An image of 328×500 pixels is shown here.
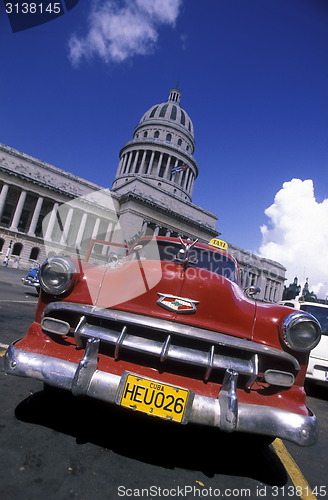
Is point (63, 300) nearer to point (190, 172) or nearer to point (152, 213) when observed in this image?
point (152, 213)

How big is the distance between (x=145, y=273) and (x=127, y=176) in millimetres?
52604

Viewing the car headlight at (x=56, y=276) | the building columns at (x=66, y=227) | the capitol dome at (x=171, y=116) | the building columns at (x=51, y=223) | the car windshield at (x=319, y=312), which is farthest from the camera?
the capitol dome at (x=171, y=116)

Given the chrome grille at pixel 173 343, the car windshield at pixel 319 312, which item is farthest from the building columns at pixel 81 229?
the chrome grille at pixel 173 343

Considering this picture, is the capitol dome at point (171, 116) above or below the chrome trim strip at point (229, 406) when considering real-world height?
above

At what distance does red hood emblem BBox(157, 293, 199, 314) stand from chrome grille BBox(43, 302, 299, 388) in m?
0.12

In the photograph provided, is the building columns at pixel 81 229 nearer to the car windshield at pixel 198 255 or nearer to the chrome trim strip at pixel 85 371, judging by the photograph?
the car windshield at pixel 198 255

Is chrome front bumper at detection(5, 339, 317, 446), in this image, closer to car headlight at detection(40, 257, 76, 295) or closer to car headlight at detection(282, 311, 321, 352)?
car headlight at detection(282, 311, 321, 352)

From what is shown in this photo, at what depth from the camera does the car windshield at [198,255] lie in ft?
11.3

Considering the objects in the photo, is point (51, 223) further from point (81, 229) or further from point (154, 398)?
point (154, 398)

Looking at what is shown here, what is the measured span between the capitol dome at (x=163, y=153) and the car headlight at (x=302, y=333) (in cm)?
4885

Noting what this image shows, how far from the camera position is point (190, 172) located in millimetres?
56562

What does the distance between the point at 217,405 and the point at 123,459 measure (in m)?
0.78

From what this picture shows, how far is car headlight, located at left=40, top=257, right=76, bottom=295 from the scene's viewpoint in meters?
2.28

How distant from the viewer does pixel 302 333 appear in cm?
211
